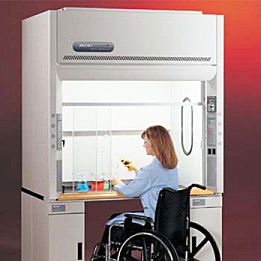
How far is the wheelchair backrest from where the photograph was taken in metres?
4.48

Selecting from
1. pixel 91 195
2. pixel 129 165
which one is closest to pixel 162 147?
pixel 129 165

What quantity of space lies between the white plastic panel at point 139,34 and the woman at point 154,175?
540mm

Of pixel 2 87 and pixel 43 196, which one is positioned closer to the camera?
pixel 43 196

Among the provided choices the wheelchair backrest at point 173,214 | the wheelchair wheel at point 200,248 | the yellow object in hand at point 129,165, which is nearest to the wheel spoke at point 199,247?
the wheelchair wheel at point 200,248

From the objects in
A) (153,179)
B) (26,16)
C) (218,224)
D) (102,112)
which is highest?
(26,16)

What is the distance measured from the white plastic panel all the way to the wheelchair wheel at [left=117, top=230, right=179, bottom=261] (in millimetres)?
1197

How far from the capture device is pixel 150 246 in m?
4.61

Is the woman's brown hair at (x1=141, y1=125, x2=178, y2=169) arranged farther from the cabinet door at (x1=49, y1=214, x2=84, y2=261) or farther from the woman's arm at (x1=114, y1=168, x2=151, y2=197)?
the cabinet door at (x1=49, y1=214, x2=84, y2=261)

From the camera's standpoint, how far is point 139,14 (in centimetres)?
495

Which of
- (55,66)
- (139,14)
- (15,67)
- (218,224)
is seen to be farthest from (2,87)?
(218,224)

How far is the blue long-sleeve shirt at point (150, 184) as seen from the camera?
4.83m

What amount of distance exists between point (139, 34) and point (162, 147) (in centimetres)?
77

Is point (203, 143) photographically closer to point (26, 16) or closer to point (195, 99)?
point (195, 99)

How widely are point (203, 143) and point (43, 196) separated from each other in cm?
120
